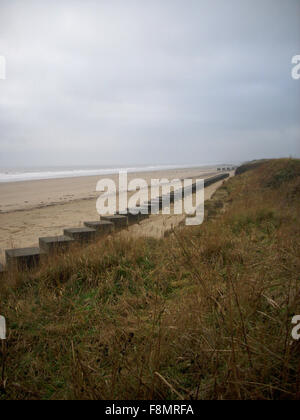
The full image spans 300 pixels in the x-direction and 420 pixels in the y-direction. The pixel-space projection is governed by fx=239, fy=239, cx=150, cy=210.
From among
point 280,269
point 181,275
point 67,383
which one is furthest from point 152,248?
point 67,383

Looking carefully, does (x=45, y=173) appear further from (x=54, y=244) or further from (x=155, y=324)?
(x=155, y=324)

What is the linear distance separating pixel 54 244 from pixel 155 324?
226 cm

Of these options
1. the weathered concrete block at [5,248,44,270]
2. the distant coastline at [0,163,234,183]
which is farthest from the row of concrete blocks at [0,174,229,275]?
the distant coastline at [0,163,234,183]

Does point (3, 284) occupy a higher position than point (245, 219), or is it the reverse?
point (245, 219)

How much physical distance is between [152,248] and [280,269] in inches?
68.8

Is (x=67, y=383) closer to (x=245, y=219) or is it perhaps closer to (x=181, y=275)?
(x=181, y=275)

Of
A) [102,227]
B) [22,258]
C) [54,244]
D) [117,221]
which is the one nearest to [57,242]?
[54,244]

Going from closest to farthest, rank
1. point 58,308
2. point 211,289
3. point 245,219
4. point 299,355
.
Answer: point 299,355 < point 211,289 < point 58,308 < point 245,219

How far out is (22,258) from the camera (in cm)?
309

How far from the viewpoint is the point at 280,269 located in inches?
94.0

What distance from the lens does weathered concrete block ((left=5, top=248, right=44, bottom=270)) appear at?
9.98ft

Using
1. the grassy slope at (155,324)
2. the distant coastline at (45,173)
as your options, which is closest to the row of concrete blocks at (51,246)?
the grassy slope at (155,324)

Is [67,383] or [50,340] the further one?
[50,340]

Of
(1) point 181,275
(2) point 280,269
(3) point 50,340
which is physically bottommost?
(3) point 50,340
